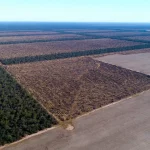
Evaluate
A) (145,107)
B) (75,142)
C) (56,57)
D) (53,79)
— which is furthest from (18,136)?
(56,57)

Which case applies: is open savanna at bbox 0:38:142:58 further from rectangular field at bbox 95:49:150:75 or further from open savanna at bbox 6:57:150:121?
rectangular field at bbox 95:49:150:75

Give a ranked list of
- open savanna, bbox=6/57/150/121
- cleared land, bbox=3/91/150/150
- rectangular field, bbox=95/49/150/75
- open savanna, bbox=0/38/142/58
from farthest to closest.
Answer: open savanna, bbox=0/38/142/58 < rectangular field, bbox=95/49/150/75 < open savanna, bbox=6/57/150/121 < cleared land, bbox=3/91/150/150

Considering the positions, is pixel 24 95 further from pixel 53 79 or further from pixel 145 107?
pixel 145 107

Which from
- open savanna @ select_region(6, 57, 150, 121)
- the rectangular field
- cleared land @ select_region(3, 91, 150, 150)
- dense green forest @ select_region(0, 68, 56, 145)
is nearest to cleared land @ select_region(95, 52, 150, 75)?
the rectangular field

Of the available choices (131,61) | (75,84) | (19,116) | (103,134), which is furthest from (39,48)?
(103,134)

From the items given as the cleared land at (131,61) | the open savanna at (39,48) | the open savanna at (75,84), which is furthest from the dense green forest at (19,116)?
the open savanna at (39,48)

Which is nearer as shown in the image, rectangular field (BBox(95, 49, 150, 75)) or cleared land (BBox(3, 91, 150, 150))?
cleared land (BBox(3, 91, 150, 150))

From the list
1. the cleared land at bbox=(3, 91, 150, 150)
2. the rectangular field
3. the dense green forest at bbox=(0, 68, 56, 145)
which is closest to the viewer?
the cleared land at bbox=(3, 91, 150, 150)
